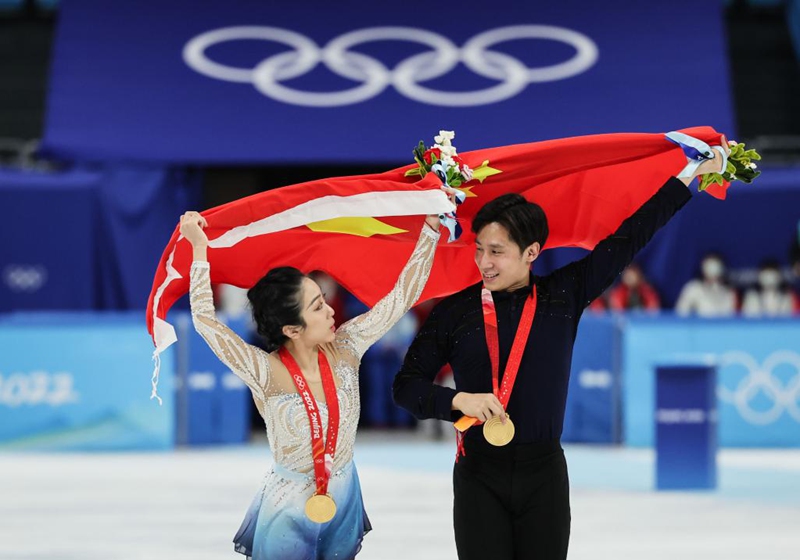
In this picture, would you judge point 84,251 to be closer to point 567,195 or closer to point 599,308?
point 599,308

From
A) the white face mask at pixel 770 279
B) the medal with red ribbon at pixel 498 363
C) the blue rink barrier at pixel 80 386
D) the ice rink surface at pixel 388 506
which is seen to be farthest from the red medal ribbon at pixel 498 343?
the white face mask at pixel 770 279

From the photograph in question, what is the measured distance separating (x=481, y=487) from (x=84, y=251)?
10447mm

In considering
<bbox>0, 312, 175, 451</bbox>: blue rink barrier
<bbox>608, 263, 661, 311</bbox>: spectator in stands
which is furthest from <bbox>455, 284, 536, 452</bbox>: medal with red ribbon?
<bbox>608, 263, 661, 311</bbox>: spectator in stands

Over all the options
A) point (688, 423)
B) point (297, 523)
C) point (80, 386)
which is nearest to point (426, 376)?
point (297, 523)

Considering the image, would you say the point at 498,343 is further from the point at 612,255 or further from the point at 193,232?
the point at 193,232

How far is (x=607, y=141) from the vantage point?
513 centimetres

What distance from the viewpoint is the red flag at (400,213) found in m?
4.75

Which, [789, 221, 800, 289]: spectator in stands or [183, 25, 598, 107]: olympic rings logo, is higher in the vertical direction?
[183, 25, 598, 107]: olympic rings logo

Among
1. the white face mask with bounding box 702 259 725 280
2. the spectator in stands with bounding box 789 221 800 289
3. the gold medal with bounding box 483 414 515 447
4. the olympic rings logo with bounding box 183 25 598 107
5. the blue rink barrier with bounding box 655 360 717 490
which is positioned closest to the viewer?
the gold medal with bounding box 483 414 515 447

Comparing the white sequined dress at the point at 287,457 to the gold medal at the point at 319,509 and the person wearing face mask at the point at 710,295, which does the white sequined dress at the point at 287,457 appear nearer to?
the gold medal at the point at 319,509

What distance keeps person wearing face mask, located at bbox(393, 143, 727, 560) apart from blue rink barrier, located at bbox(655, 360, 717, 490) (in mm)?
5428

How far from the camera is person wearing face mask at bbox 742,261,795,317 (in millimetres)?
13312

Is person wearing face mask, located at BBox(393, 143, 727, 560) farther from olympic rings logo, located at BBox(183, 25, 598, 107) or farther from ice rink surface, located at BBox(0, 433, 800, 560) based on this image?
olympic rings logo, located at BBox(183, 25, 598, 107)

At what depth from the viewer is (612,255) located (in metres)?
4.50
